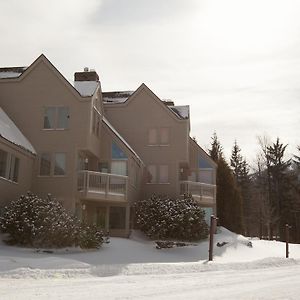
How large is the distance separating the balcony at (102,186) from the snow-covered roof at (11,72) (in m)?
8.26

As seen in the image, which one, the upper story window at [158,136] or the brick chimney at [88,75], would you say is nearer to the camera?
the brick chimney at [88,75]

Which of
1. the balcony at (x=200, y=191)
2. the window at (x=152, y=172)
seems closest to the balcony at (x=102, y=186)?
the window at (x=152, y=172)

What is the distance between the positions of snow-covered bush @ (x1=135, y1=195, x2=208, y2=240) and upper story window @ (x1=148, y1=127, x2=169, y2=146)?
5.81m

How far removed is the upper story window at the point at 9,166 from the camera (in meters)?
22.4

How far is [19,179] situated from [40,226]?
5005 mm

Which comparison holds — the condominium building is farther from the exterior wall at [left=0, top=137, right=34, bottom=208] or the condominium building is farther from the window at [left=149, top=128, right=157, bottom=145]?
the window at [left=149, top=128, right=157, bottom=145]

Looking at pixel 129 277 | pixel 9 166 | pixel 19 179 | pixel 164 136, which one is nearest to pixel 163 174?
pixel 164 136

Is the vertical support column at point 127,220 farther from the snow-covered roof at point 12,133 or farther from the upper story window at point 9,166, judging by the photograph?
the upper story window at point 9,166

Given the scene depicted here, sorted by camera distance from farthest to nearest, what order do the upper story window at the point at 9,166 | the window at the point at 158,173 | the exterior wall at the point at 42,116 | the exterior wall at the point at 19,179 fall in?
1. the window at the point at 158,173
2. the exterior wall at the point at 42,116
3. the upper story window at the point at 9,166
4. the exterior wall at the point at 19,179

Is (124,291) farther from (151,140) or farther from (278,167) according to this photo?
(278,167)

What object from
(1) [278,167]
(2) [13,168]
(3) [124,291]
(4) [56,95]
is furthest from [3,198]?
(1) [278,167]

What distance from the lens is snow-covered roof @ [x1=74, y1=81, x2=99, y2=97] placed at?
89.8 feet

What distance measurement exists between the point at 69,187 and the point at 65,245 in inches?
214

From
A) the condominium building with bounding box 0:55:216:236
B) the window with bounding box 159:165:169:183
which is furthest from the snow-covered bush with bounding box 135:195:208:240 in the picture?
the window with bounding box 159:165:169:183
